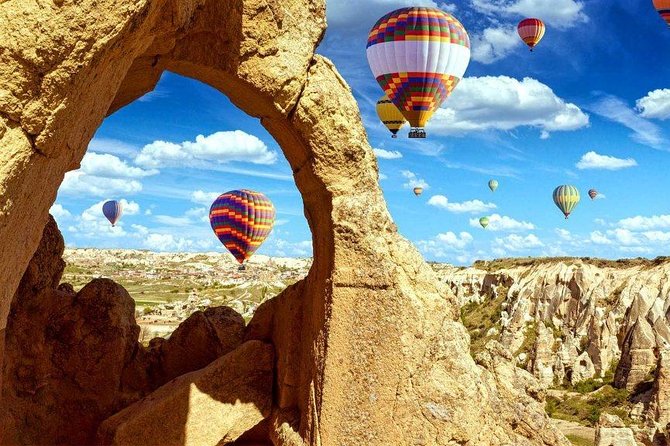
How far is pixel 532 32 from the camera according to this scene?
4994 centimetres

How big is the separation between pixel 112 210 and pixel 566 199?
4402cm

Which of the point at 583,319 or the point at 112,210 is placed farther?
the point at 112,210

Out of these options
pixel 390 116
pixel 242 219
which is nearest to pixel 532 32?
pixel 390 116

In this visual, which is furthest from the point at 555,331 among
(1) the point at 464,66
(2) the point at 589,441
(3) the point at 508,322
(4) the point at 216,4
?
(4) the point at 216,4

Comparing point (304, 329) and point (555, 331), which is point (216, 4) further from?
point (555, 331)

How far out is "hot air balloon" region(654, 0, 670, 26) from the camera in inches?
1526

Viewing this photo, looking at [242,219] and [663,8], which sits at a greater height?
[663,8]

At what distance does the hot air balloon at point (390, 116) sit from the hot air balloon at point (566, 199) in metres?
24.2

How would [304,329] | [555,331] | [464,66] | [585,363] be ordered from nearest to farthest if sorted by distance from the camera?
[304,329] < [464,66] < [585,363] < [555,331]

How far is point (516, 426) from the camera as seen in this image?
31.4ft

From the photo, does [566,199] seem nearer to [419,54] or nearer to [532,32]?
[532,32]

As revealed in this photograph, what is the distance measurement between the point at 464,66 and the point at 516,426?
22626 millimetres

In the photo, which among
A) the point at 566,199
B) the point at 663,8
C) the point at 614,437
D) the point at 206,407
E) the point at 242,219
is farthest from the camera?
the point at 566,199

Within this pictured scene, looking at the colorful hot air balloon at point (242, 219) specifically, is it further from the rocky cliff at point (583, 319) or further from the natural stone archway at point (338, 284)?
the natural stone archway at point (338, 284)
